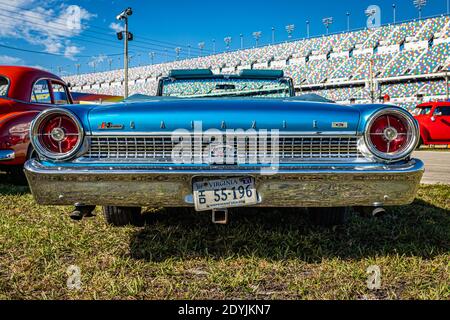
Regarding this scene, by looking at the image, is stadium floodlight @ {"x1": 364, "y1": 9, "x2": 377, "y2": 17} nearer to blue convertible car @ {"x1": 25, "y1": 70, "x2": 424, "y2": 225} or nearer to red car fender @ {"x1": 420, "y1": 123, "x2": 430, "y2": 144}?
red car fender @ {"x1": 420, "y1": 123, "x2": 430, "y2": 144}

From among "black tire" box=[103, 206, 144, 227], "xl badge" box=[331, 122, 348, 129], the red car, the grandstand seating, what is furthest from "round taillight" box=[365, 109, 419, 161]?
the grandstand seating

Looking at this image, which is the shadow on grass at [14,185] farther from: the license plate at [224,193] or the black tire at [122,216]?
the license plate at [224,193]

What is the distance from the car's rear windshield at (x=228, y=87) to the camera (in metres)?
3.63

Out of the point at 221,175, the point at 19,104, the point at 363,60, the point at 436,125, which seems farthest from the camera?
the point at 363,60

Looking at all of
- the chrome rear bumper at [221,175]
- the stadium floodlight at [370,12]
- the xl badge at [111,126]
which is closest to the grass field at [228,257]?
the chrome rear bumper at [221,175]

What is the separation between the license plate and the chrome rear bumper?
0.04 m

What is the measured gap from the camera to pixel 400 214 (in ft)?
Result: 11.4

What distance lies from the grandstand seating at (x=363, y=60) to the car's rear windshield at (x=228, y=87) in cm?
2873

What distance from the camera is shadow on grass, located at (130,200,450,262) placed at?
98.1 inches

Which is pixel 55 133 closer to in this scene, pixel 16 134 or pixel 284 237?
pixel 284 237

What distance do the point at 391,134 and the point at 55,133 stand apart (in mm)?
1876

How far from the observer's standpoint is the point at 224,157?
2.12 m

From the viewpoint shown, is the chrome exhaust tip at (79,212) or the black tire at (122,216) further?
the black tire at (122,216)

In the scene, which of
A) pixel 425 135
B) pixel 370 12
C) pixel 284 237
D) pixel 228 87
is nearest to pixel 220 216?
pixel 284 237
